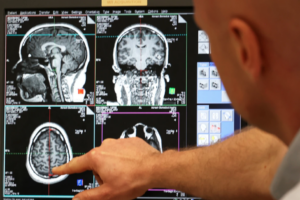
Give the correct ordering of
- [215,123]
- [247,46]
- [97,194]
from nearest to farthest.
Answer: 1. [247,46]
2. [97,194]
3. [215,123]

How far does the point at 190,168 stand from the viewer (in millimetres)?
769

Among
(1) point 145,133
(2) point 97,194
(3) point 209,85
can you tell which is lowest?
(2) point 97,194

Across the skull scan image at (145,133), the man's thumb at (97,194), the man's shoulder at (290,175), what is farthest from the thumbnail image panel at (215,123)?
the man's shoulder at (290,175)

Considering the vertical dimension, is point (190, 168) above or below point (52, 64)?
below

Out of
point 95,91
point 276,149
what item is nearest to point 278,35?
point 276,149

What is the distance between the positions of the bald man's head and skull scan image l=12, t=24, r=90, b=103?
1.92 feet

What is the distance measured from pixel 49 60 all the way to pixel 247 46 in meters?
0.68

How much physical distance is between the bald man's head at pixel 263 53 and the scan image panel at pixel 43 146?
1.93 ft

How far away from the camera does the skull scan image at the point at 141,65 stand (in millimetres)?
881

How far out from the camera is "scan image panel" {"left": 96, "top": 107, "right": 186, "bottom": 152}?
34.4 inches

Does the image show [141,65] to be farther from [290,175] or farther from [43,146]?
[290,175]

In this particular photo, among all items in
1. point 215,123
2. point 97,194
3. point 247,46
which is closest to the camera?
point 247,46

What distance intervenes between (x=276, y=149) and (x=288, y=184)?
455 millimetres

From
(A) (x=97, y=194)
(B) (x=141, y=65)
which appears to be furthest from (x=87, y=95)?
(A) (x=97, y=194)
